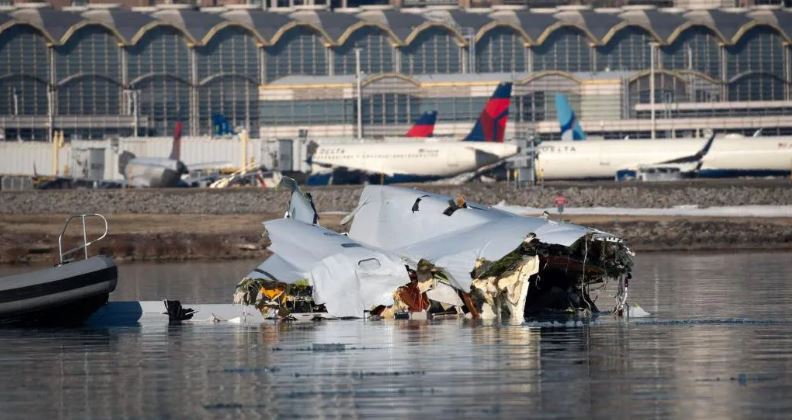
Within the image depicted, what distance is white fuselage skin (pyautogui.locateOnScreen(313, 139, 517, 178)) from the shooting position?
126 metres

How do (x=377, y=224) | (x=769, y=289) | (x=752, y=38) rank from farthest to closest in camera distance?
(x=752, y=38)
(x=769, y=289)
(x=377, y=224)

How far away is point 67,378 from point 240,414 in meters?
5.53

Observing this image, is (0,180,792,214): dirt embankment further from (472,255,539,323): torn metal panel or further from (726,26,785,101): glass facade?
(726,26,785,101): glass facade

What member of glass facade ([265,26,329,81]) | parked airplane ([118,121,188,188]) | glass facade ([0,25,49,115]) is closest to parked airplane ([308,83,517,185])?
parked airplane ([118,121,188,188])

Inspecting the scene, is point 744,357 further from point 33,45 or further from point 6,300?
point 33,45

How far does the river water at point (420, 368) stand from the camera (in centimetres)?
2264

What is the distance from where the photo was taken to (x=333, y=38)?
177750mm

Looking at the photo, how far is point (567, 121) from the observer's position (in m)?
153

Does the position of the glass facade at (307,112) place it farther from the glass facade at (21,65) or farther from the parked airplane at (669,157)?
the parked airplane at (669,157)

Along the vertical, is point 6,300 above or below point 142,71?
below

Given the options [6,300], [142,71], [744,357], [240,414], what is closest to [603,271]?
[744,357]

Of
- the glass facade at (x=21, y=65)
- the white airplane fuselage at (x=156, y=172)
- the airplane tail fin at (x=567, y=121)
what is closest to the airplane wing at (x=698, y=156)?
the airplane tail fin at (x=567, y=121)

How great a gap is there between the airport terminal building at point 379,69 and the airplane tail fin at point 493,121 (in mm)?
29191

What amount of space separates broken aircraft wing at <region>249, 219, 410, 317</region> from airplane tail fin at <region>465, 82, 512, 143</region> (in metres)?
96.3
